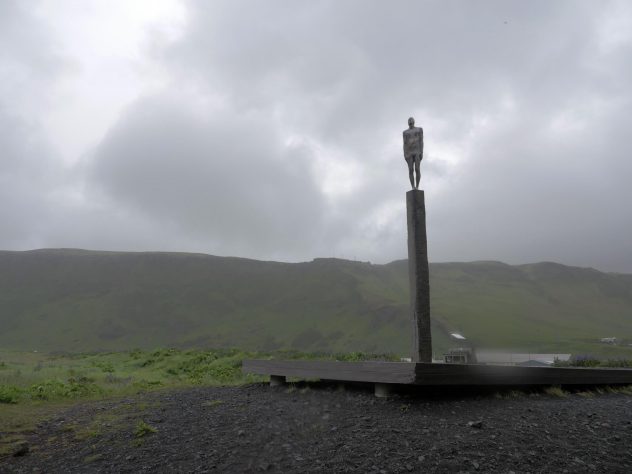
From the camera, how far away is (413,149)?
10.1m

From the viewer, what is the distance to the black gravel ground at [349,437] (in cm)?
525

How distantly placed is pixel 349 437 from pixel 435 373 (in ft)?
4.59

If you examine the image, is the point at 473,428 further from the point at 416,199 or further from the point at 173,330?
the point at 173,330

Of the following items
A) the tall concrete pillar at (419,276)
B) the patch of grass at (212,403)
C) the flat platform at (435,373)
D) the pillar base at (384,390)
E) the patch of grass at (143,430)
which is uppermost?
the tall concrete pillar at (419,276)

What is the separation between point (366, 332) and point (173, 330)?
124 ft

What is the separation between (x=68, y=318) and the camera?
106125 mm

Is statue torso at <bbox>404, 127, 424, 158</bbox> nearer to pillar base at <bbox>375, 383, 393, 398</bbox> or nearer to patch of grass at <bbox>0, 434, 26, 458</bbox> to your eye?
pillar base at <bbox>375, 383, 393, 398</bbox>

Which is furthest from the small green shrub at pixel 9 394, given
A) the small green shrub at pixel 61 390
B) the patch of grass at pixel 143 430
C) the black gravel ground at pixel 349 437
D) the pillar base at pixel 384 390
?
the pillar base at pixel 384 390

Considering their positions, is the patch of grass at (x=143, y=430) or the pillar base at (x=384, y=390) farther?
the pillar base at (x=384, y=390)

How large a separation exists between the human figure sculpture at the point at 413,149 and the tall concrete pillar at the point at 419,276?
42cm

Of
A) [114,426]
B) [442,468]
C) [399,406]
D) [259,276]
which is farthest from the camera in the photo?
[259,276]

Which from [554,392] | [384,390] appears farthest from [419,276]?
[554,392]

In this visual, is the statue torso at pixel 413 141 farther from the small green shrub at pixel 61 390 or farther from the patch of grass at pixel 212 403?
the small green shrub at pixel 61 390

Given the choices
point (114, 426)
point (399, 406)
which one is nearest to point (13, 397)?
point (114, 426)
